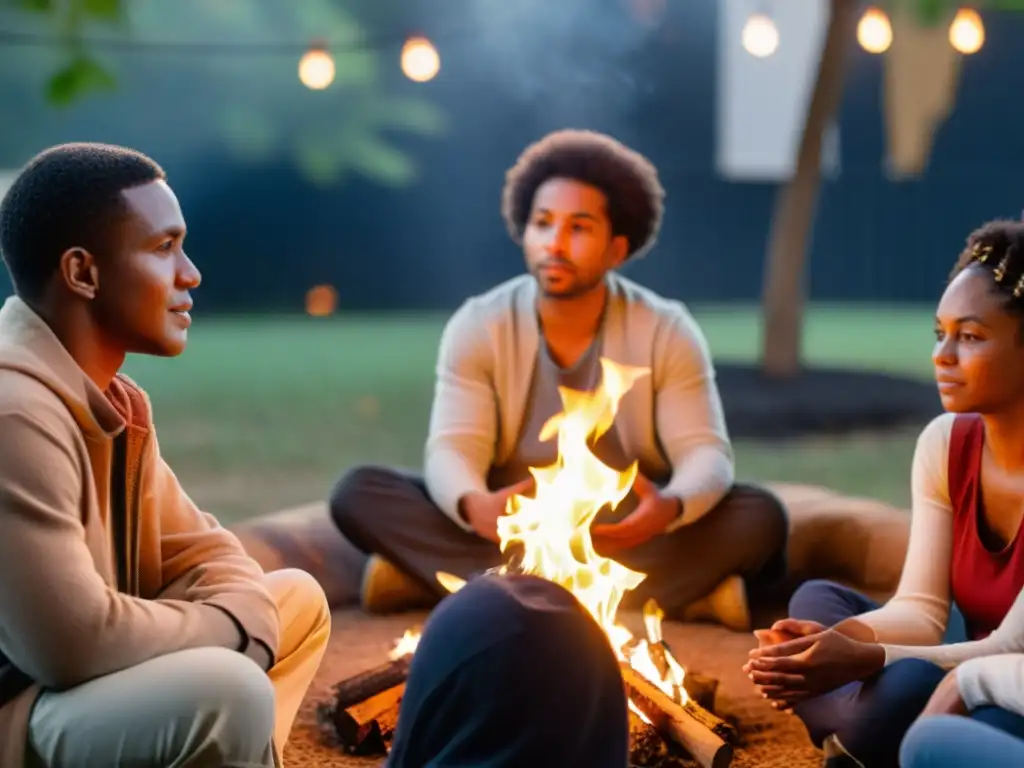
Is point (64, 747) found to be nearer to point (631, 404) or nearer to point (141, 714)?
point (141, 714)

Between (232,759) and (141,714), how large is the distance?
166 millimetres

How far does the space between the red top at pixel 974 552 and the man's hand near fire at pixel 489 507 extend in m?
1.48

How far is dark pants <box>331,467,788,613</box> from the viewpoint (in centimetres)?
461

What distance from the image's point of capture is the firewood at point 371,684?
11.7 ft

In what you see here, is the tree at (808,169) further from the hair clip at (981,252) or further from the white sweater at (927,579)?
the hair clip at (981,252)

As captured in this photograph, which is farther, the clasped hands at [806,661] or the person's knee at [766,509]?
the person's knee at [766,509]

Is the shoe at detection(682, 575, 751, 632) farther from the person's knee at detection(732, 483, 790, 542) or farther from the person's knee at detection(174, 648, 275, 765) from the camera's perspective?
the person's knee at detection(174, 648, 275, 765)

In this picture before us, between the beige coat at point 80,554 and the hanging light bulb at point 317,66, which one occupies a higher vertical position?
the hanging light bulb at point 317,66

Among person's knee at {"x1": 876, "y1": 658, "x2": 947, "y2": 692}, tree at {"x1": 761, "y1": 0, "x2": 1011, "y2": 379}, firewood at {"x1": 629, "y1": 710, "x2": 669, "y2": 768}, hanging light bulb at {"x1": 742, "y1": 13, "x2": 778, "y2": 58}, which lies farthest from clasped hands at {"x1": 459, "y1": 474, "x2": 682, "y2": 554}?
tree at {"x1": 761, "y1": 0, "x2": 1011, "y2": 379}

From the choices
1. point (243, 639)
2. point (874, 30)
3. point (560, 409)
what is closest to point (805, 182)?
point (874, 30)

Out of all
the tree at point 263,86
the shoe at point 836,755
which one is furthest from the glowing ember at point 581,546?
the tree at point 263,86

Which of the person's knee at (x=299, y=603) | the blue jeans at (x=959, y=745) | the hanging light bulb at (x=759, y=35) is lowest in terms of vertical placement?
the blue jeans at (x=959, y=745)

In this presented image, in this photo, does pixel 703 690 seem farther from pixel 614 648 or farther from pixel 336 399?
pixel 336 399

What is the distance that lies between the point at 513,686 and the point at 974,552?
1581 millimetres
